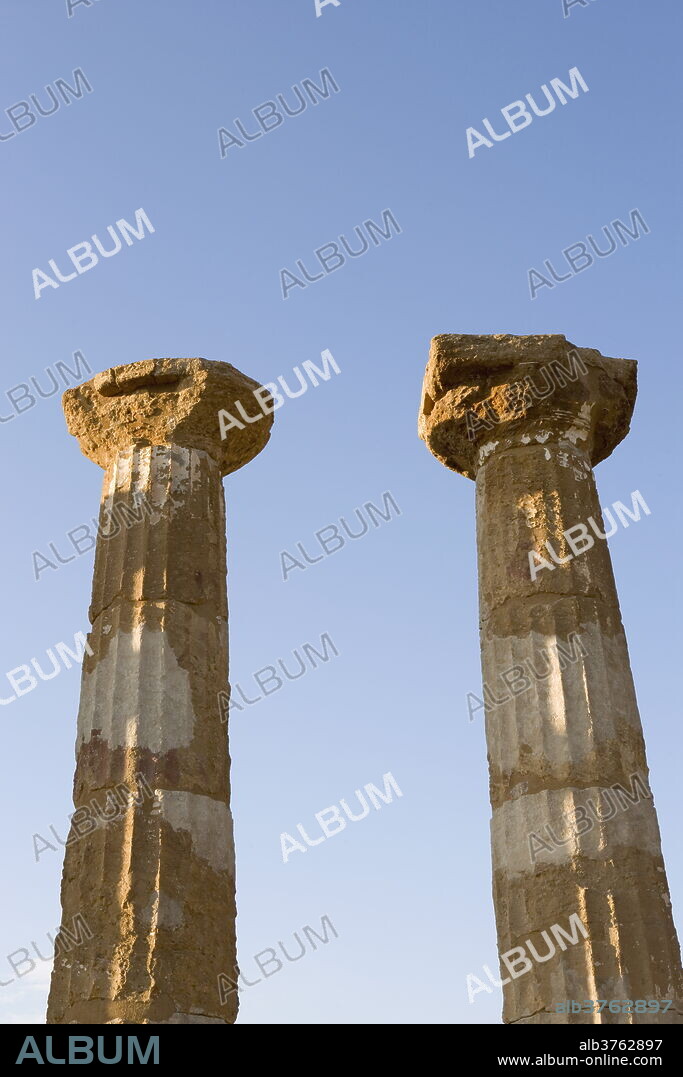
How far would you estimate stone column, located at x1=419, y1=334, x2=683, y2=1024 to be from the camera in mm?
10430

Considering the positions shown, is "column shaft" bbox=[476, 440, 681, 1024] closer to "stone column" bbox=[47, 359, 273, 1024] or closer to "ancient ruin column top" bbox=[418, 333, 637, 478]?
"ancient ruin column top" bbox=[418, 333, 637, 478]

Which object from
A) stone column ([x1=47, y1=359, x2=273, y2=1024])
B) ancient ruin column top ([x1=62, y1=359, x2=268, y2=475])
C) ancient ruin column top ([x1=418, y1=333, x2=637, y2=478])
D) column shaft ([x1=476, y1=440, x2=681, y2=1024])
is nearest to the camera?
column shaft ([x1=476, y1=440, x2=681, y2=1024])

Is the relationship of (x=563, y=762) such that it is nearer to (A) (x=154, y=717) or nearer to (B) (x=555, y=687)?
(B) (x=555, y=687)

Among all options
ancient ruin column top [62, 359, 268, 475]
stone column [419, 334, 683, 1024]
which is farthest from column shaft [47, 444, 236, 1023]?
stone column [419, 334, 683, 1024]

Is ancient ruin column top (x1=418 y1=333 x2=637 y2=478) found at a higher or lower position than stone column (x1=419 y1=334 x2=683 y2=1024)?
higher

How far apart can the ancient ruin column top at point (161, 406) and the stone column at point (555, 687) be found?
2.25 m

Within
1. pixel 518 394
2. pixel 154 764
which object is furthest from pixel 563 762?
pixel 518 394

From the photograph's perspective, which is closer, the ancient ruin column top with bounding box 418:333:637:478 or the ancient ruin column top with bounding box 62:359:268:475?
the ancient ruin column top with bounding box 418:333:637:478

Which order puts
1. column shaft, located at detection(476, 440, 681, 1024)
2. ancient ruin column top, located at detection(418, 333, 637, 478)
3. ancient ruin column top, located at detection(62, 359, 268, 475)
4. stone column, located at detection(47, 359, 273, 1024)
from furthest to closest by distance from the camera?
ancient ruin column top, located at detection(62, 359, 268, 475), ancient ruin column top, located at detection(418, 333, 637, 478), stone column, located at detection(47, 359, 273, 1024), column shaft, located at detection(476, 440, 681, 1024)

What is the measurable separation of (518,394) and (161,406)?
3780mm

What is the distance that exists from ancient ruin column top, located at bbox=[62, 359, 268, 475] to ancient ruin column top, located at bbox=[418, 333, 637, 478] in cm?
212

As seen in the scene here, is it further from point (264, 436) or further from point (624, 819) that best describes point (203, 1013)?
point (264, 436)
